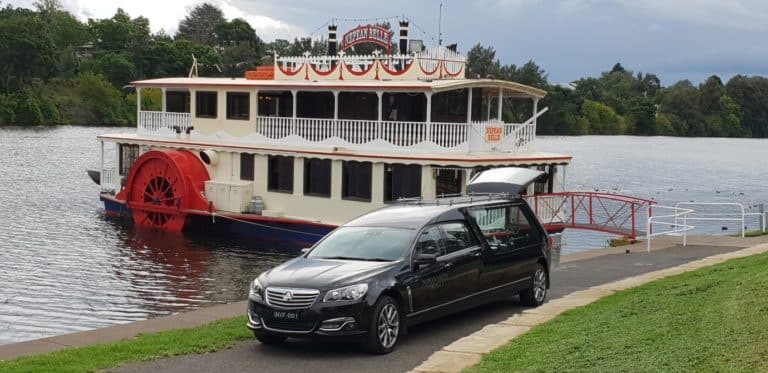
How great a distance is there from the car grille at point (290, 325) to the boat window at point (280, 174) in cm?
1904

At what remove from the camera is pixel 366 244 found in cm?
1230

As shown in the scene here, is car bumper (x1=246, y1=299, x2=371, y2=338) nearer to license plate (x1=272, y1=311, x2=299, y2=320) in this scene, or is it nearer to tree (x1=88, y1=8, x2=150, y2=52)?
license plate (x1=272, y1=311, x2=299, y2=320)

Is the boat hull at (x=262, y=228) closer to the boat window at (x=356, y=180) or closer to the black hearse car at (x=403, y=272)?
the boat window at (x=356, y=180)

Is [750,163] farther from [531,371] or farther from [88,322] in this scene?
[531,371]

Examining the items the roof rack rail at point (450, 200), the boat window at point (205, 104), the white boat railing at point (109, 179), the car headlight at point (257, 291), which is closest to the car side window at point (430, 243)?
the roof rack rail at point (450, 200)

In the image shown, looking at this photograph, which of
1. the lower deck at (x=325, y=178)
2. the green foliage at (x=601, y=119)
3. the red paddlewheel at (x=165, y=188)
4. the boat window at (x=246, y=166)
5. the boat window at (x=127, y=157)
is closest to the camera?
the lower deck at (x=325, y=178)

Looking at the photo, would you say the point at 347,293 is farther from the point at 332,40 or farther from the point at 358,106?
the point at 332,40

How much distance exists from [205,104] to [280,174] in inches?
183

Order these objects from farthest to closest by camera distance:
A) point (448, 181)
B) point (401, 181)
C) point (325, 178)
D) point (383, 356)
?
1. point (325, 178)
2. point (401, 181)
3. point (448, 181)
4. point (383, 356)

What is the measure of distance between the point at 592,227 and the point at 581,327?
1486 cm

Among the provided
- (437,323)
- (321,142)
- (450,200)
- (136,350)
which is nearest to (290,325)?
(136,350)

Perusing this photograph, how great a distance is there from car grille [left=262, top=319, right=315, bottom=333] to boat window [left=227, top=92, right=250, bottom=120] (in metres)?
21.3

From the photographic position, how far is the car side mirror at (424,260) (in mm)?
11797

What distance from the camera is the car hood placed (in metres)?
11.1
